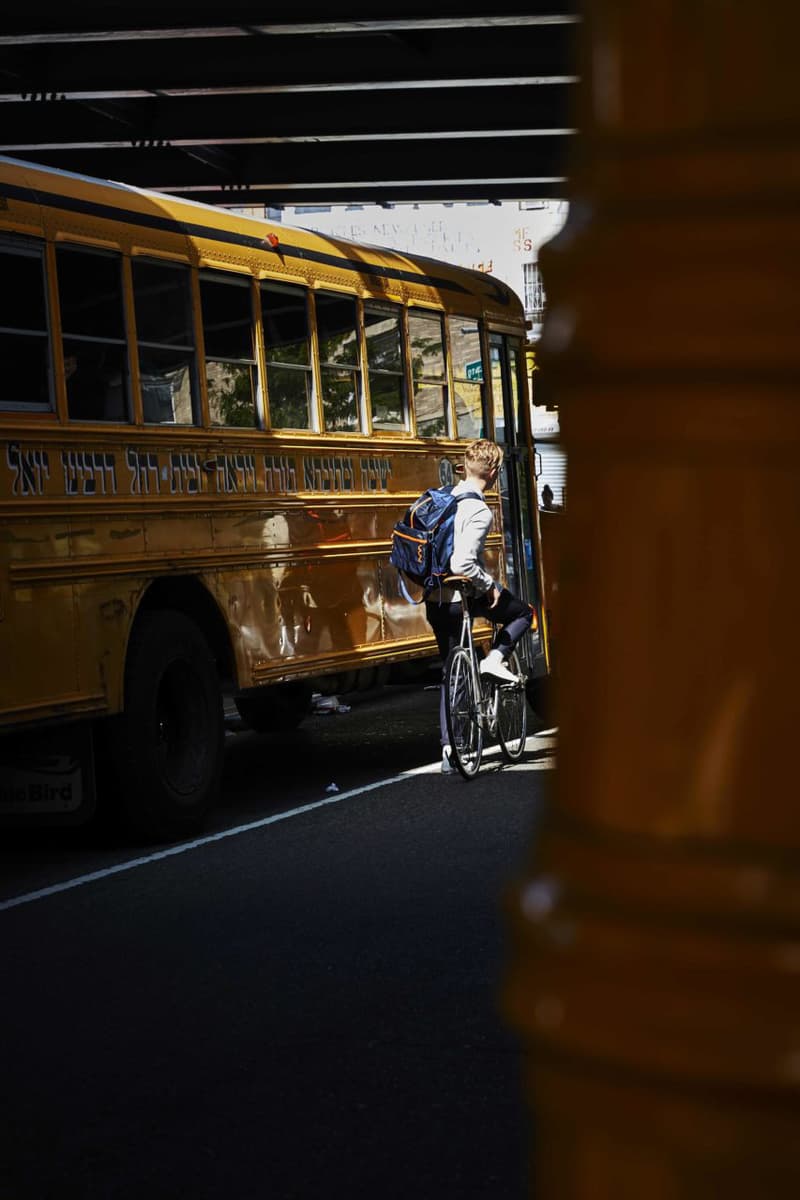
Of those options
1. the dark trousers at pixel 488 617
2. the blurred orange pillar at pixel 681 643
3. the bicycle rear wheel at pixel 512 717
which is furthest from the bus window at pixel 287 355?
the blurred orange pillar at pixel 681 643

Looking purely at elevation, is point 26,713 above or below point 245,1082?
above

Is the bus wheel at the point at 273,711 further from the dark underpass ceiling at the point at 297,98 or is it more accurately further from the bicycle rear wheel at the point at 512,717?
the dark underpass ceiling at the point at 297,98

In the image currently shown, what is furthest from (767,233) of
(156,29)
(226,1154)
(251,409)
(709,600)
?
(156,29)

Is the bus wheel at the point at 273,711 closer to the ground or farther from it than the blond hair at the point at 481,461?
closer to the ground

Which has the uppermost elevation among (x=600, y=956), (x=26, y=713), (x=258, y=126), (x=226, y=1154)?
(x=258, y=126)

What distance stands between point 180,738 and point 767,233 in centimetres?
858

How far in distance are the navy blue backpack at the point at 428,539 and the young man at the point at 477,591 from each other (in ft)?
0.29

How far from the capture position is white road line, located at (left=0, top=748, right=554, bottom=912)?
7.88 m

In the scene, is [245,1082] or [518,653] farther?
[518,653]

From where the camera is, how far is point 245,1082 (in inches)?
199

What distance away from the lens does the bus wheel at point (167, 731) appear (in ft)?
29.6

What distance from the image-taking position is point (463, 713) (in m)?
10.7

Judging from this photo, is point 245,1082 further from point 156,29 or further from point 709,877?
point 156,29

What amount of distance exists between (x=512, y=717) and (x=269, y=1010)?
19.6ft
